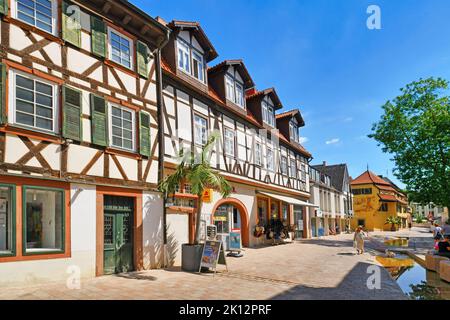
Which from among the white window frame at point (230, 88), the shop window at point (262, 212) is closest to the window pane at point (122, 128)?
the white window frame at point (230, 88)

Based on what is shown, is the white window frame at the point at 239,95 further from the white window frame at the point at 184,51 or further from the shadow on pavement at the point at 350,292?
the shadow on pavement at the point at 350,292

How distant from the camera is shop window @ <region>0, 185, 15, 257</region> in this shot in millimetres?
8312

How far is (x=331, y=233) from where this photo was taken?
3916 cm

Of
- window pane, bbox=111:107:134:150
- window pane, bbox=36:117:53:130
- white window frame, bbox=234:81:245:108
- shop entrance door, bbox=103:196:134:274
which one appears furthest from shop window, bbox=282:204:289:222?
window pane, bbox=36:117:53:130

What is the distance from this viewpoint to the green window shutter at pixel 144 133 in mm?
11969

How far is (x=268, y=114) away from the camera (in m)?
23.6

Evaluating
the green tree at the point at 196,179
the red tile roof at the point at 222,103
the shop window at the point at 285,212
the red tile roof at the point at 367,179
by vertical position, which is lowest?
the shop window at the point at 285,212

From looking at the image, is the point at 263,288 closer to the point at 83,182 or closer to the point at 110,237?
the point at 110,237

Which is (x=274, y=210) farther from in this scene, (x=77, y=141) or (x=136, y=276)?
(x=77, y=141)

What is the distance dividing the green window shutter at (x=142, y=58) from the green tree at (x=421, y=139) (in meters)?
20.4

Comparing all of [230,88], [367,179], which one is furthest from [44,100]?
[367,179]
